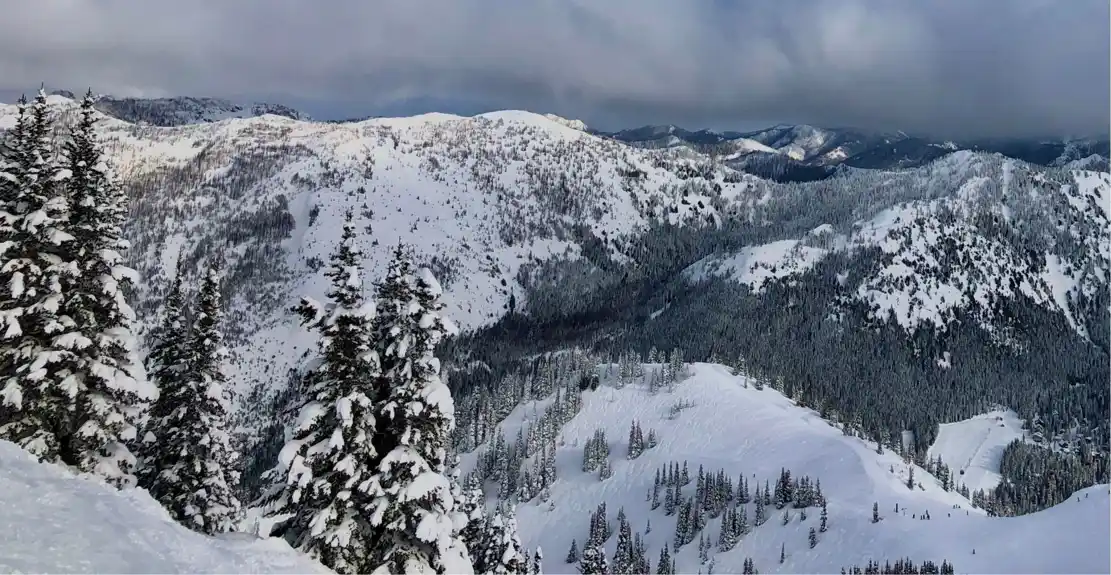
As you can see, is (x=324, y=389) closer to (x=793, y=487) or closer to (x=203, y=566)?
(x=203, y=566)

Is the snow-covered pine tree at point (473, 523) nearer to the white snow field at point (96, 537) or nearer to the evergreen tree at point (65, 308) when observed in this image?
the evergreen tree at point (65, 308)

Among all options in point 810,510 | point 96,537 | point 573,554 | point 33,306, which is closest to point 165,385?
point 33,306

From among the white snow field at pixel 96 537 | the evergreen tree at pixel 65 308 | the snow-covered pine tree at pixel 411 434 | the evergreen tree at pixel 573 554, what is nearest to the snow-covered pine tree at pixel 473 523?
the snow-covered pine tree at pixel 411 434

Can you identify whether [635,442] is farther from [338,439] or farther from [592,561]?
[338,439]

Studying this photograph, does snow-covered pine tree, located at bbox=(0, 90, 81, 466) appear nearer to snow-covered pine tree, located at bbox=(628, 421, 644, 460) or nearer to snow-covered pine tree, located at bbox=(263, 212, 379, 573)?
snow-covered pine tree, located at bbox=(263, 212, 379, 573)

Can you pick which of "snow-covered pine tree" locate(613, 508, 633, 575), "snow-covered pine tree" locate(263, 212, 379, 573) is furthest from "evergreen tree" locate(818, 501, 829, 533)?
"snow-covered pine tree" locate(263, 212, 379, 573)

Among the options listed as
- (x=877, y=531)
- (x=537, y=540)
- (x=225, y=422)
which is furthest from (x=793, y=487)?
(x=225, y=422)
